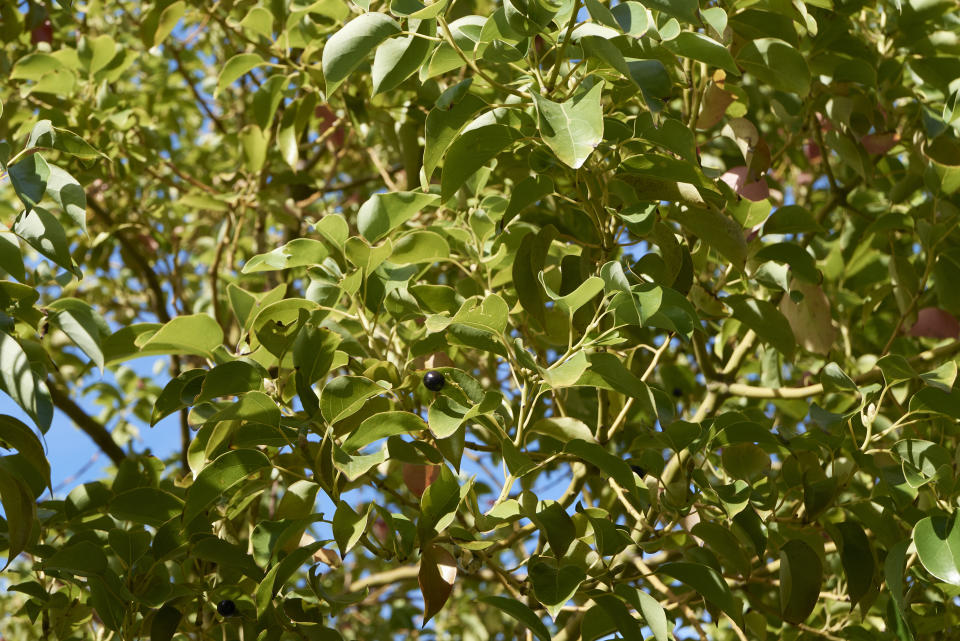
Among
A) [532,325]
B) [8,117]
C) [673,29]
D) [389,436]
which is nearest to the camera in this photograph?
[673,29]

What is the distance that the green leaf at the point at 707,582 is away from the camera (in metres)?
1.06

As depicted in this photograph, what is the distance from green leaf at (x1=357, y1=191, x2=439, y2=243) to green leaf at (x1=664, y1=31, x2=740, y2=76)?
31 centimetres

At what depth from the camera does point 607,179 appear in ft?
3.59

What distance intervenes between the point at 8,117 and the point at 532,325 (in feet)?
3.89

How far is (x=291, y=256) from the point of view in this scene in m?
1.15

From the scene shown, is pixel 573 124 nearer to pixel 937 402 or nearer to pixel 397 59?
pixel 397 59

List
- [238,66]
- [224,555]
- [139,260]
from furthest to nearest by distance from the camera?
[139,260] < [238,66] < [224,555]

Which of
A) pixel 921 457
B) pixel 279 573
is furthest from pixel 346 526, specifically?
pixel 921 457

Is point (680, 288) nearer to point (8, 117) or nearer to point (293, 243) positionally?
point (293, 243)

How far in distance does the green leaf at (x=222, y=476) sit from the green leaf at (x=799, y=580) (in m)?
0.62

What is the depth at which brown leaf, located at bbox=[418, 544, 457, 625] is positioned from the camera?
1.03 metres

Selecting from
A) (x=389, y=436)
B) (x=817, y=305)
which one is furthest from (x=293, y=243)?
(x=817, y=305)

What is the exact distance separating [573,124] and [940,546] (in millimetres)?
544

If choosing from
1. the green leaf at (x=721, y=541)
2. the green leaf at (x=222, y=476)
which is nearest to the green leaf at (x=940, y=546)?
the green leaf at (x=721, y=541)
